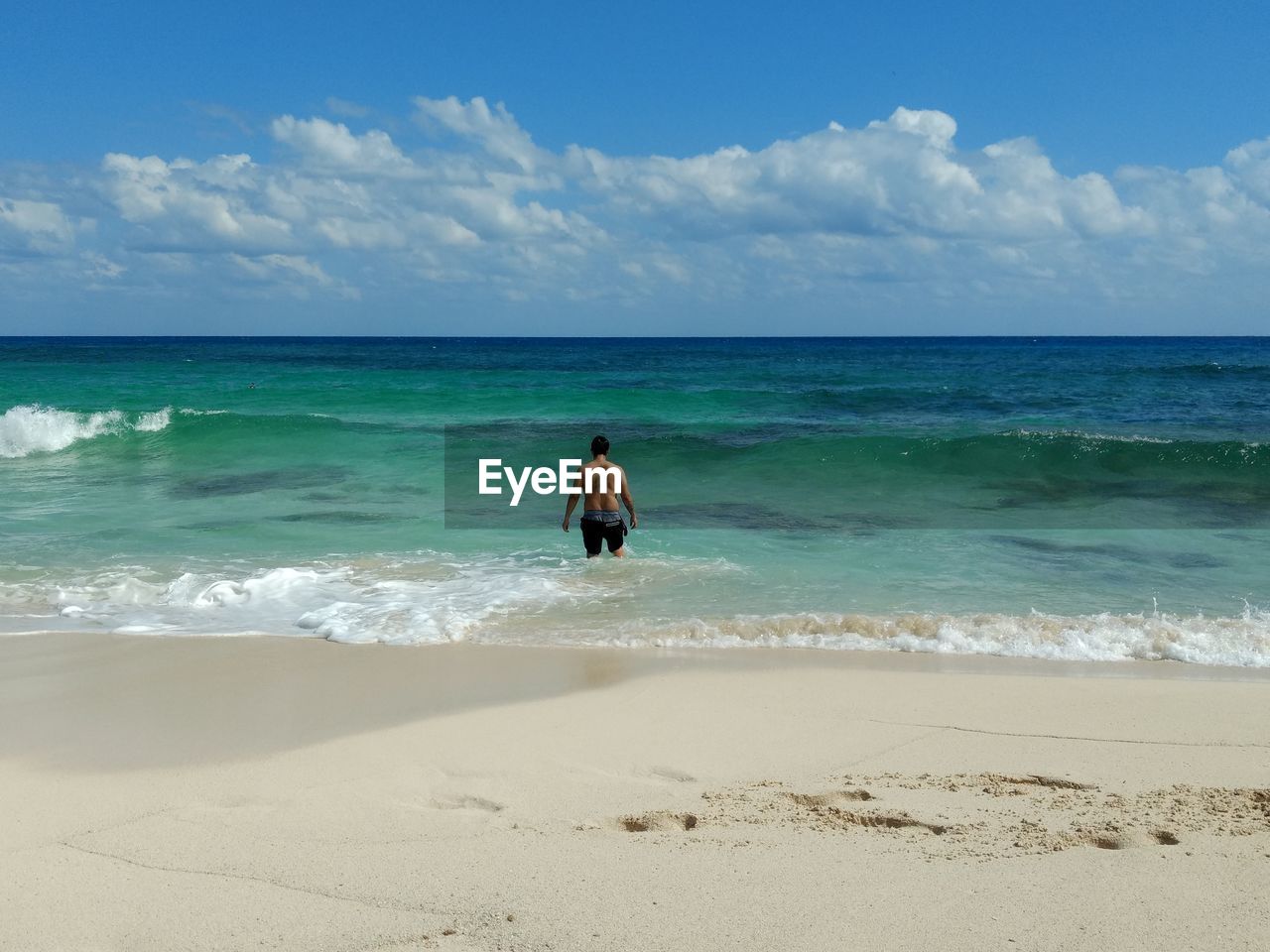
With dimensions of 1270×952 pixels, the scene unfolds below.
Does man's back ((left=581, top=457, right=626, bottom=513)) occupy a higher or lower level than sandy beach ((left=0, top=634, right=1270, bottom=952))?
higher

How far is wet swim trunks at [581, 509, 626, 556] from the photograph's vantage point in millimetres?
9758

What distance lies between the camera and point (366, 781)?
4391 millimetres

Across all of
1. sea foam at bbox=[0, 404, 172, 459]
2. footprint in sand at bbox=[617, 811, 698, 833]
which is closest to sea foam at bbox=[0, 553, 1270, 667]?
footprint in sand at bbox=[617, 811, 698, 833]

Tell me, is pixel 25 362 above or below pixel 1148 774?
above

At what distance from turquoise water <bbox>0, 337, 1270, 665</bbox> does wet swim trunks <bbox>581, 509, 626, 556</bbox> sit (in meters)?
0.27

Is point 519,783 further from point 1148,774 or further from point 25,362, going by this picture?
point 25,362

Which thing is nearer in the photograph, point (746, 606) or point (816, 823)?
point (816, 823)

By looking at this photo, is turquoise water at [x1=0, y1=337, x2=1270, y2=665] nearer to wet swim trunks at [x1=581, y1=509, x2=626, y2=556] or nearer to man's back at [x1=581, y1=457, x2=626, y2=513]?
wet swim trunks at [x1=581, y1=509, x2=626, y2=556]

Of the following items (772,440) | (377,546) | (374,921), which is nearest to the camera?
(374,921)

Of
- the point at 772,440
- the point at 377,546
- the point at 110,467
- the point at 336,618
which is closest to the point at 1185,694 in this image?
the point at 336,618

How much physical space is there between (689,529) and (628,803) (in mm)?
7884

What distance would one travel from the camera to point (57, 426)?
835 inches

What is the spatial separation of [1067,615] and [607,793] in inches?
192

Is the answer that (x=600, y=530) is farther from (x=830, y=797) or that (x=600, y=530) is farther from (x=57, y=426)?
(x=57, y=426)
